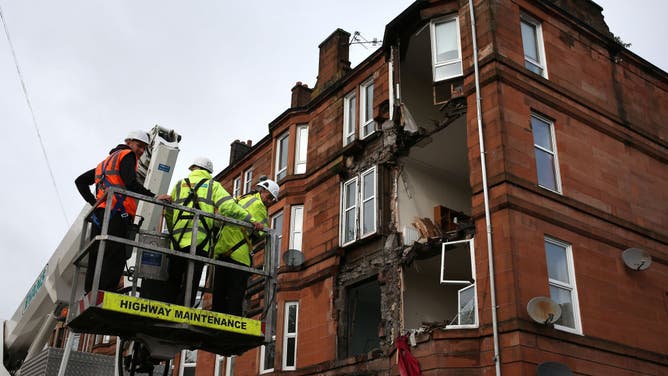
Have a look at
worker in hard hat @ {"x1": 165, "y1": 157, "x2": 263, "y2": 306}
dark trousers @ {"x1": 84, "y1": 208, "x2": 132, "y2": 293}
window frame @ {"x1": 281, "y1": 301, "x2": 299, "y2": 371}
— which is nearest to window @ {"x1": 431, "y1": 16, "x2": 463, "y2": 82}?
window frame @ {"x1": 281, "y1": 301, "x2": 299, "y2": 371}

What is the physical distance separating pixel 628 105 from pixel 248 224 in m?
15.2

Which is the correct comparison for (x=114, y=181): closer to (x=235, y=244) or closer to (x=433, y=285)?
(x=235, y=244)

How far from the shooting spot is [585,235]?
16.0m

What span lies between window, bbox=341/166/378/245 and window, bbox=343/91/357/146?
169 centimetres

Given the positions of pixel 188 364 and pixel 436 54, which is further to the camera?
pixel 188 364

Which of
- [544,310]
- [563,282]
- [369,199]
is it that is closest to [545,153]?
[563,282]

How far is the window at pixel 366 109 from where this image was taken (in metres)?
21.1

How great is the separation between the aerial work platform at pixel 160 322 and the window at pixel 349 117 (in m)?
14.3

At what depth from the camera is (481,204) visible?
1536 centimetres

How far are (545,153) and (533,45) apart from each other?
3420 millimetres

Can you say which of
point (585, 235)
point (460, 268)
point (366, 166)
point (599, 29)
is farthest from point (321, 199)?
point (599, 29)

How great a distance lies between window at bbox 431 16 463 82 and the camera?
1778 cm

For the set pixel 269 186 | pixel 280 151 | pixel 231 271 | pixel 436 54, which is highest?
pixel 280 151

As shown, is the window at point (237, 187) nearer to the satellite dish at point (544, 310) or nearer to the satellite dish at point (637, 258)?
the satellite dish at point (637, 258)
